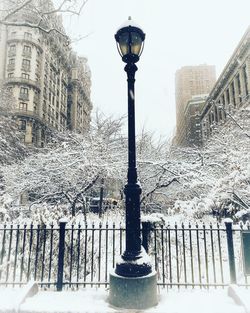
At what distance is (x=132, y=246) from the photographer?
16.5 feet

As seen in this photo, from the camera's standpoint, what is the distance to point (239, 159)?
13102 mm

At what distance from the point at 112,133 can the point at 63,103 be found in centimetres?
5830

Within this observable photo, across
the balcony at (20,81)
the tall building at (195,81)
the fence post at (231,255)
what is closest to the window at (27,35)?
the balcony at (20,81)

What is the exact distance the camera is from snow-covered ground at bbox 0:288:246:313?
448cm

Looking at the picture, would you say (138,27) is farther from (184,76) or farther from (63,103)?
(184,76)

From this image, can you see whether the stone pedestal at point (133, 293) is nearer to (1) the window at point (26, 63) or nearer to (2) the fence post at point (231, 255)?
(2) the fence post at point (231, 255)

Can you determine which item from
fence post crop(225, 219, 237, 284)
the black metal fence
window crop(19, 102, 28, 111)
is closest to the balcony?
window crop(19, 102, 28, 111)

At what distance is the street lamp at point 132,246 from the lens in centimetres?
468

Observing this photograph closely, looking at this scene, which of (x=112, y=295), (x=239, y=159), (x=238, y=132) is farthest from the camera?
(x=238, y=132)

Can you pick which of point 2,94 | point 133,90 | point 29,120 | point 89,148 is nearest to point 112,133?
point 89,148

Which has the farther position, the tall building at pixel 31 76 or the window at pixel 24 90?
the window at pixel 24 90

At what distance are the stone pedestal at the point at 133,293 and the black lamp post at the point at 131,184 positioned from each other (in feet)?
0.32

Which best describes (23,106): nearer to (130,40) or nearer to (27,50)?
(27,50)

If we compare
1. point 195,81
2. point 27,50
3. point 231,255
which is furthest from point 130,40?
point 195,81
